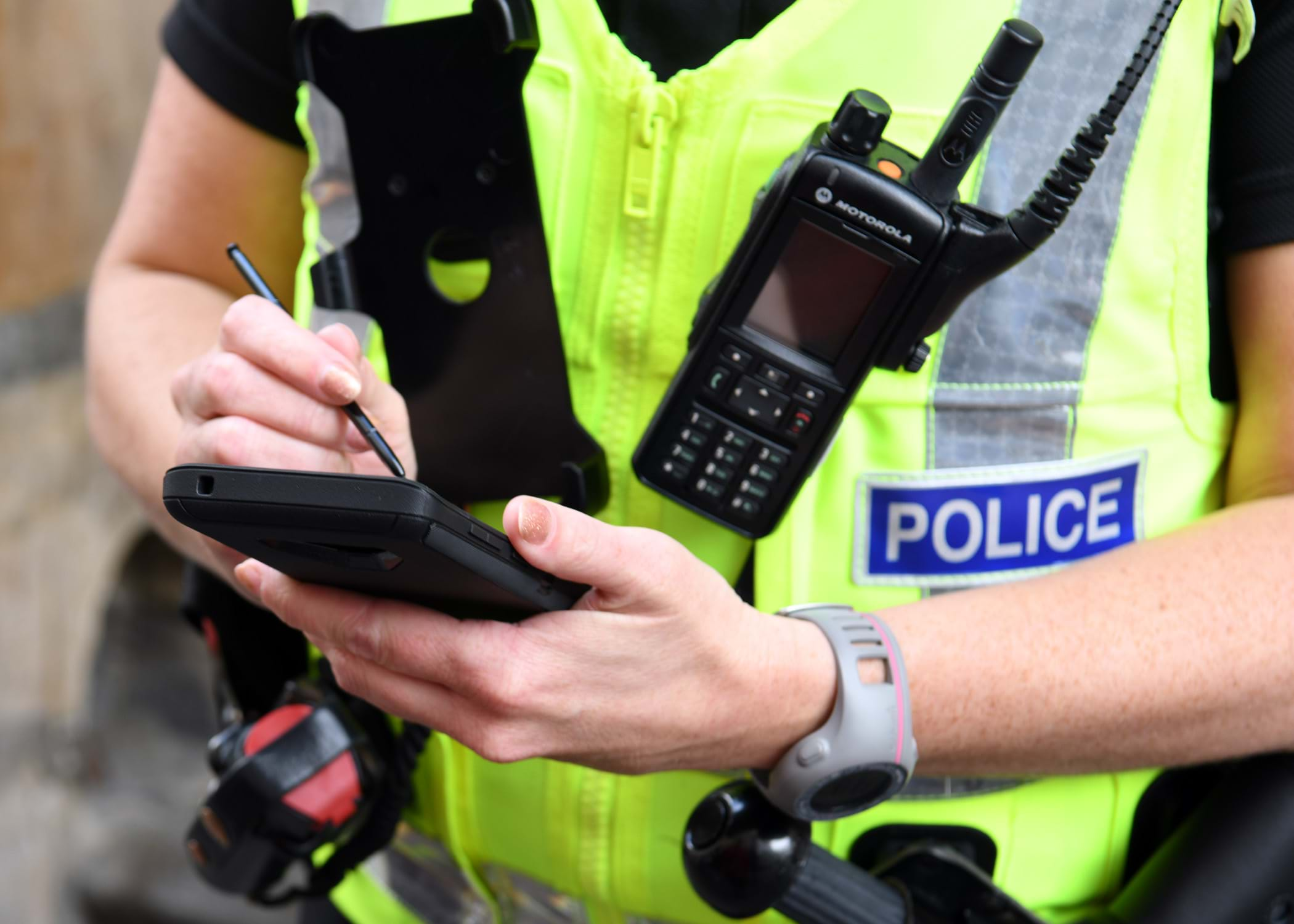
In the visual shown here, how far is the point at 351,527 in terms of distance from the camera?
0.50 metres

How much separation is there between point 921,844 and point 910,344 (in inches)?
14.4

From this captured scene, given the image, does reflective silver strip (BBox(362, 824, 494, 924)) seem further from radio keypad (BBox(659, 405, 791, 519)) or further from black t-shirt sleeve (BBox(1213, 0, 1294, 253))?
black t-shirt sleeve (BBox(1213, 0, 1294, 253))

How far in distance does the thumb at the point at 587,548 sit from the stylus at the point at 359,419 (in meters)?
0.10

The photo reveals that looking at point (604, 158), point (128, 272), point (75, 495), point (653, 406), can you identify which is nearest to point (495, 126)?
point (604, 158)

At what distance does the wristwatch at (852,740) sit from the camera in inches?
27.4

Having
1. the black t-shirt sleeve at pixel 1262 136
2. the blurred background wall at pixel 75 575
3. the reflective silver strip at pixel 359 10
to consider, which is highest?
the black t-shirt sleeve at pixel 1262 136

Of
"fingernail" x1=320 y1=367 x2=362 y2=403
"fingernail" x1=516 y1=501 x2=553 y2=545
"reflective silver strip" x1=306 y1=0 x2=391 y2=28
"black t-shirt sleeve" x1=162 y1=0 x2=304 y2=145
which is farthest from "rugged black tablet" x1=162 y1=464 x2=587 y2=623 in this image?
"black t-shirt sleeve" x1=162 y1=0 x2=304 y2=145

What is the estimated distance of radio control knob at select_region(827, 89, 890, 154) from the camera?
0.66 meters

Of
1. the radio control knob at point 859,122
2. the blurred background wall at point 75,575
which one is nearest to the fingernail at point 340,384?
the radio control knob at point 859,122

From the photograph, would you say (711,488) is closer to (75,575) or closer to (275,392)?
(275,392)

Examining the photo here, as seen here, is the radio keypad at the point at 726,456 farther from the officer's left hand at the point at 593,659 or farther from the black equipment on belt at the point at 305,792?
the black equipment on belt at the point at 305,792

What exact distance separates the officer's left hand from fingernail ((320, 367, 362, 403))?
110 millimetres

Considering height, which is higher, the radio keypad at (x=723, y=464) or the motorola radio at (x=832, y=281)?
the motorola radio at (x=832, y=281)

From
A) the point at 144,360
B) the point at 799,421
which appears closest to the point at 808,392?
the point at 799,421
